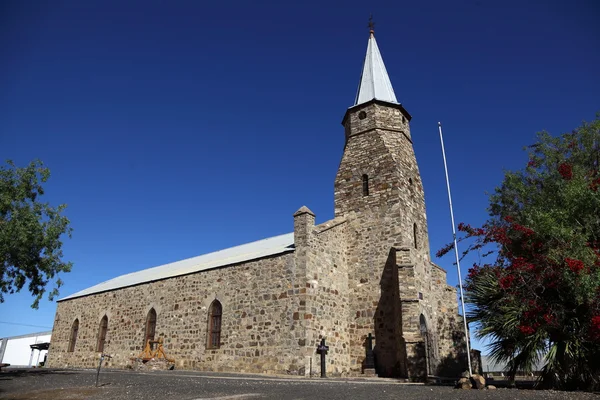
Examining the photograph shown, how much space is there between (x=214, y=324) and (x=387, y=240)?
9.38 meters

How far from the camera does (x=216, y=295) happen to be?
20.6 m

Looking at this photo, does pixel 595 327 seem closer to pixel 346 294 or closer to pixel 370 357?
pixel 370 357

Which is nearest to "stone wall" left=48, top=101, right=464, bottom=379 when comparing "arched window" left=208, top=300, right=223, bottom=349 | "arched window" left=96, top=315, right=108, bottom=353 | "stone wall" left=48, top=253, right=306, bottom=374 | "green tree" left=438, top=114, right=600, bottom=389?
"stone wall" left=48, top=253, right=306, bottom=374

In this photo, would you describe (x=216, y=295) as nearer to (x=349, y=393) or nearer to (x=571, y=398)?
(x=349, y=393)

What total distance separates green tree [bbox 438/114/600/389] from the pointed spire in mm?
11791

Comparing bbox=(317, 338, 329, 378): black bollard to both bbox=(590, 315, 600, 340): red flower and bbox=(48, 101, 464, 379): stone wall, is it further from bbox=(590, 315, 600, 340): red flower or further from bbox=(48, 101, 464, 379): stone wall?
bbox=(590, 315, 600, 340): red flower

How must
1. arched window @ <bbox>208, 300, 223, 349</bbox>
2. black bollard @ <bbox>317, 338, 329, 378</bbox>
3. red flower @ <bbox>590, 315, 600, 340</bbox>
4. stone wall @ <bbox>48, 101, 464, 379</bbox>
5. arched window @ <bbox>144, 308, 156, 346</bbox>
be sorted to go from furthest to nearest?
1. arched window @ <bbox>144, 308, 156, 346</bbox>
2. arched window @ <bbox>208, 300, 223, 349</bbox>
3. stone wall @ <bbox>48, 101, 464, 379</bbox>
4. black bollard @ <bbox>317, 338, 329, 378</bbox>
5. red flower @ <bbox>590, 315, 600, 340</bbox>

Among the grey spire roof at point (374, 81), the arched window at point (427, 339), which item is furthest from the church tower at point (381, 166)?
the arched window at point (427, 339)

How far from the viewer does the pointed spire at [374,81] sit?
23906mm

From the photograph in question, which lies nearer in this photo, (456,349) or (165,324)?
(456,349)

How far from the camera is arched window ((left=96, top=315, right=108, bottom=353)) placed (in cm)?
2677

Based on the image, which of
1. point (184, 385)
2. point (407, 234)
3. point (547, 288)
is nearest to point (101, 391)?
point (184, 385)

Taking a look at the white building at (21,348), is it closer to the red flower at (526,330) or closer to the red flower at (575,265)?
the red flower at (526,330)

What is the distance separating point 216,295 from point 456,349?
480 inches
